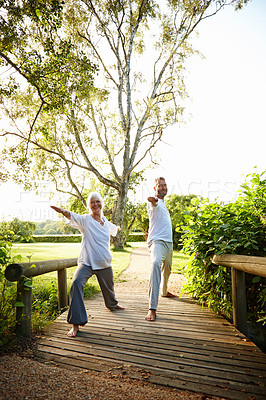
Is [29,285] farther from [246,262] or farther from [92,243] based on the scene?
[246,262]

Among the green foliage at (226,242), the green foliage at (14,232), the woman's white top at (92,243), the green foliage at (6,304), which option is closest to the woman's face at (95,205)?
the woman's white top at (92,243)

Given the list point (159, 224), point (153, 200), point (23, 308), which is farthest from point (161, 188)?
point (23, 308)

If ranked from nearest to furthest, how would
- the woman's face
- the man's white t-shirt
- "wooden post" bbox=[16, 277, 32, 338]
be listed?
"wooden post" bbox=[16, 277, 32, 338], the woman's face, the man's white t-shirt

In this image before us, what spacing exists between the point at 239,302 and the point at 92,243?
193 centimetres

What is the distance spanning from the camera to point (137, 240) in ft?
134

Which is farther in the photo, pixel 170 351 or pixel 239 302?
pixel 239 302

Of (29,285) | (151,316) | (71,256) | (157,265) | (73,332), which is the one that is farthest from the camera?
(71,256)

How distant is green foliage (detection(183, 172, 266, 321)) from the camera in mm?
3682

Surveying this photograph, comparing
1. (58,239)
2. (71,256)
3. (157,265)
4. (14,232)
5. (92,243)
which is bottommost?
(58,239)

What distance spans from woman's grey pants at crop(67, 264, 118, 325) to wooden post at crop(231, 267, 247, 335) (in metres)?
1.67

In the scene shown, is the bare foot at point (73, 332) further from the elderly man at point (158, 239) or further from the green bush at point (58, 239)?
the green bush at point (58, 239)

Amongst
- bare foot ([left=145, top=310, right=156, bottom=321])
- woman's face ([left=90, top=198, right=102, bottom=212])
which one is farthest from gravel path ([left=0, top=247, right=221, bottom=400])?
woman's face ([left=90, top=198, right=102, bottom=212])

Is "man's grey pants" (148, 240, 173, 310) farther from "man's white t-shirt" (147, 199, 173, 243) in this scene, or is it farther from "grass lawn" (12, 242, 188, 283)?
"grass lawn" (12, 242, 188, 283)

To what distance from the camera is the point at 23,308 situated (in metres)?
3.16
